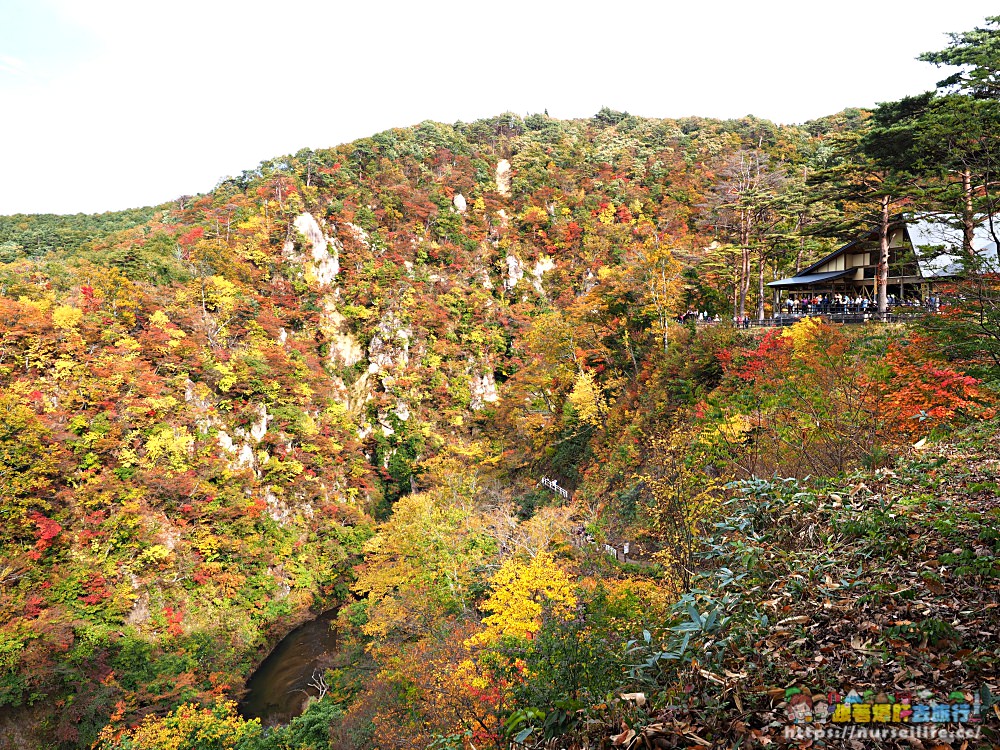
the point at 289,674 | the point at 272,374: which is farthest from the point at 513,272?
the point at 289,674

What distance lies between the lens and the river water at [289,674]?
1769cm

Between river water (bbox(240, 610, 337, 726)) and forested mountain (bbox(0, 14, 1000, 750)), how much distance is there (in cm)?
75

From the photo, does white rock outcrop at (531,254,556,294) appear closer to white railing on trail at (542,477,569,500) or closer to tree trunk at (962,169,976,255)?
white railing on trail at (542,477,569,500)

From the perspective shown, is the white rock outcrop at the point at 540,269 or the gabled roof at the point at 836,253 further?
the white rock outcrop at the point at 540,269

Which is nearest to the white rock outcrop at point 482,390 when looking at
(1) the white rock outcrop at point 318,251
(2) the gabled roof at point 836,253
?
(1) the white rock outcrop at point 318,251

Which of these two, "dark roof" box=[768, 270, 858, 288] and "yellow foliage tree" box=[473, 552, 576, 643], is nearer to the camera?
"yellow foliage tree" box=[473, 552, 576, 643]

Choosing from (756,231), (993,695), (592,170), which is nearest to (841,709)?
(993,695)

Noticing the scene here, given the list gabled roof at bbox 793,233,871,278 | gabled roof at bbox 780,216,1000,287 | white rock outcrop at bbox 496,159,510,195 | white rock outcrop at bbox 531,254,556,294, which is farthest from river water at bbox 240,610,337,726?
white rock outcrop at bbox 496,159,510,195

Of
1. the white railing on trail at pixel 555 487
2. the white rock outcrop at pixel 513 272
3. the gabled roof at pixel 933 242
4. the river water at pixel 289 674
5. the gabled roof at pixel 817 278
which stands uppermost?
the white rock outcrop at pixel 513 272

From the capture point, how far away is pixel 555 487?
22312mm

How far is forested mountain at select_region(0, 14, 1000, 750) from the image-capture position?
168 inches

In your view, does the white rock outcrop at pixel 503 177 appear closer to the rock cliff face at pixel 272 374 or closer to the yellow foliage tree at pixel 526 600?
the rock cliff face at pixel 272 374

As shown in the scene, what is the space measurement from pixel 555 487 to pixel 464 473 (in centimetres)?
551

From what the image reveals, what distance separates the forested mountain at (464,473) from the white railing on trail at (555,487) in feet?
1.10
